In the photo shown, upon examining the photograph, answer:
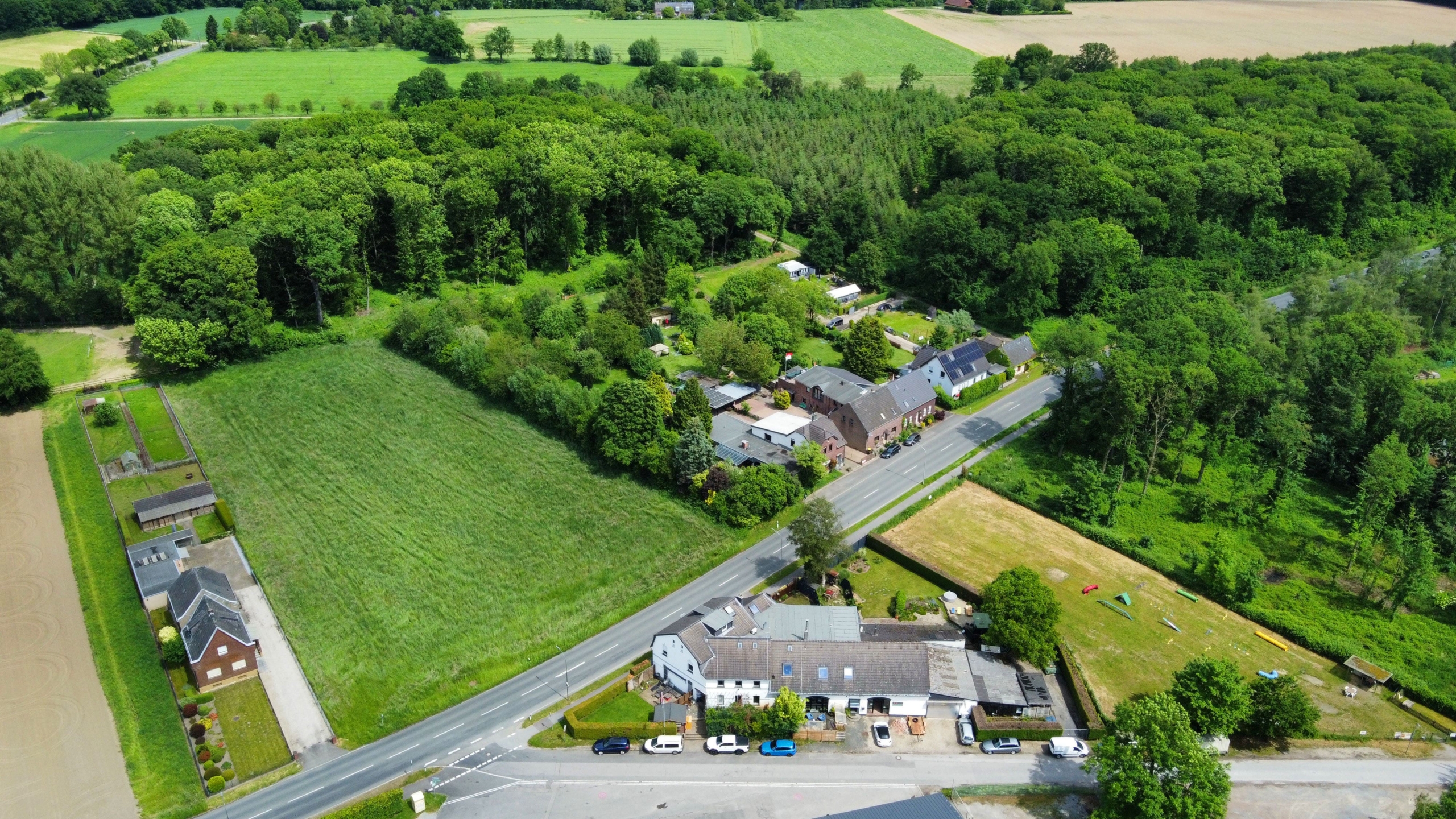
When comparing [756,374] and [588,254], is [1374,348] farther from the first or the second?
[588,254]

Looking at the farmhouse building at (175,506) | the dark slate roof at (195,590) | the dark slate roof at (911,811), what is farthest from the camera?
the farmhouse building at (175,506)

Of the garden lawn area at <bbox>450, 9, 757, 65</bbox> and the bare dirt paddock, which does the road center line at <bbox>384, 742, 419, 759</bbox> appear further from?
the bare dirt paddock

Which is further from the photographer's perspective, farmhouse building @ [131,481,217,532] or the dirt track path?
farmhouse building @ [131,481,217,532]

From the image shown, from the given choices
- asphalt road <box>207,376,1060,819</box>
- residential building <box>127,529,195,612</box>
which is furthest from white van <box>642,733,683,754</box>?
residential building <box>127,529,195,612</box>

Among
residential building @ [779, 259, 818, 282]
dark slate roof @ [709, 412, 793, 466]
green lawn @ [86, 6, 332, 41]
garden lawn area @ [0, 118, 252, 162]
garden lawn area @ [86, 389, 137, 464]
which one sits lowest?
garden lawn area @ [86, 389, 137, 464]

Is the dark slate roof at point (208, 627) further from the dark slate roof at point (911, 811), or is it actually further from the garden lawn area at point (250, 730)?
the dark slate roof at point (911, 811)

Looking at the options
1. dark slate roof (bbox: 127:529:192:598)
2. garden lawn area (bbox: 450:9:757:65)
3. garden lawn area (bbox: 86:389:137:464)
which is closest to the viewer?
dark slate roof (bbox: 127:529:192:598)

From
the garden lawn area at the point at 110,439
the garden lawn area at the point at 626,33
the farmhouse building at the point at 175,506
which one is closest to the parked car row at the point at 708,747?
the farmhouse building at the point at 175,506
